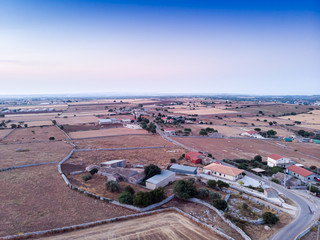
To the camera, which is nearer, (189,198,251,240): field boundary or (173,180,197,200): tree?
(189,198,251,240): field boundary

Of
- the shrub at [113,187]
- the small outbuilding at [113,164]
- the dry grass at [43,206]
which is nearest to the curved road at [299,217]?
the dry grass at [43,206]

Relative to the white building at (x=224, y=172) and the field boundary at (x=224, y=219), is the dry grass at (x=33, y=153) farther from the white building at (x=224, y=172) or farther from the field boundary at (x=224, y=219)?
the white building at (x=224, y=172)

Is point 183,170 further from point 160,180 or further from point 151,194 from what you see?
point 151,194

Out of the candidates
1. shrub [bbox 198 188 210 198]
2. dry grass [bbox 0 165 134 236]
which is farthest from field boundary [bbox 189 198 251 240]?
dry grass [bbox 0 165 134 236]

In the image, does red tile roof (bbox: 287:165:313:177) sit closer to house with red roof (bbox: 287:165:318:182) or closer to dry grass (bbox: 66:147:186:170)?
house with red roof (bbox: 287:165:318:182)

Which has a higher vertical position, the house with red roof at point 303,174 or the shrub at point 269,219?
the shrub at point 269,219
